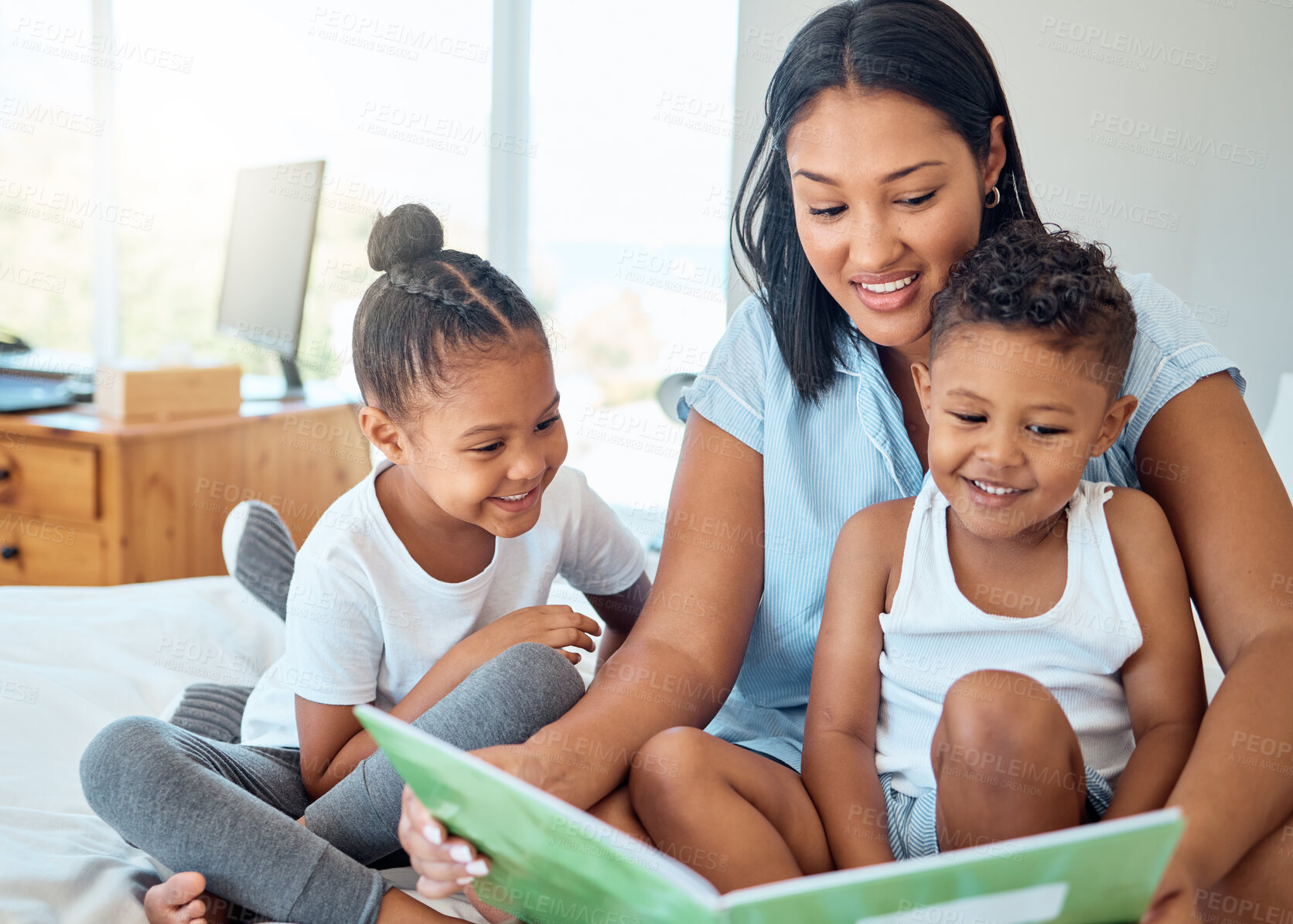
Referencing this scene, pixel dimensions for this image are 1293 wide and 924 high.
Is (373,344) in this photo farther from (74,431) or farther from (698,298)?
(698,298)

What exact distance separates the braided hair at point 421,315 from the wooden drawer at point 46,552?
1411mm

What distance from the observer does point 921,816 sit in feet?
2.84

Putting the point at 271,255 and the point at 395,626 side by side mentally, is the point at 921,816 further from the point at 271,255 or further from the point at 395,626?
the point at 271,255

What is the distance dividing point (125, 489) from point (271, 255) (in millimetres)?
655

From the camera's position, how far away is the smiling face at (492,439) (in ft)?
3.60

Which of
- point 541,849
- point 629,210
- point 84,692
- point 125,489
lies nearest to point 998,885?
point 541,849

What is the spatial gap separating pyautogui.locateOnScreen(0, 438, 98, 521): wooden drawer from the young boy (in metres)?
1.84

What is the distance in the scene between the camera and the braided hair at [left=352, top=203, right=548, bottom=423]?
3.64ft

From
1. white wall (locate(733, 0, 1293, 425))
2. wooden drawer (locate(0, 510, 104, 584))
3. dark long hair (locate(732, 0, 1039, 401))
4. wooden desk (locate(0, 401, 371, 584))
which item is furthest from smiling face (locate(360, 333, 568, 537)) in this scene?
white wall (locate(733, 0, 1293, 425))

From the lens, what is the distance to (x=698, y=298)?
3652mm

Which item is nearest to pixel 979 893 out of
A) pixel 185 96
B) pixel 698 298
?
pixel 698 298

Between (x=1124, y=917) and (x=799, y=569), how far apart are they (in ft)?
1.70

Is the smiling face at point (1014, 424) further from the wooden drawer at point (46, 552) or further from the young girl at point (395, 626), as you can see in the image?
the wooden drawer at point (46, 552)

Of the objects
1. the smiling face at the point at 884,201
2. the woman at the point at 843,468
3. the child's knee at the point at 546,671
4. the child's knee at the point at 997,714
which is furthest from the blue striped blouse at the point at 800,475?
the child's knee at the point at 997,714
